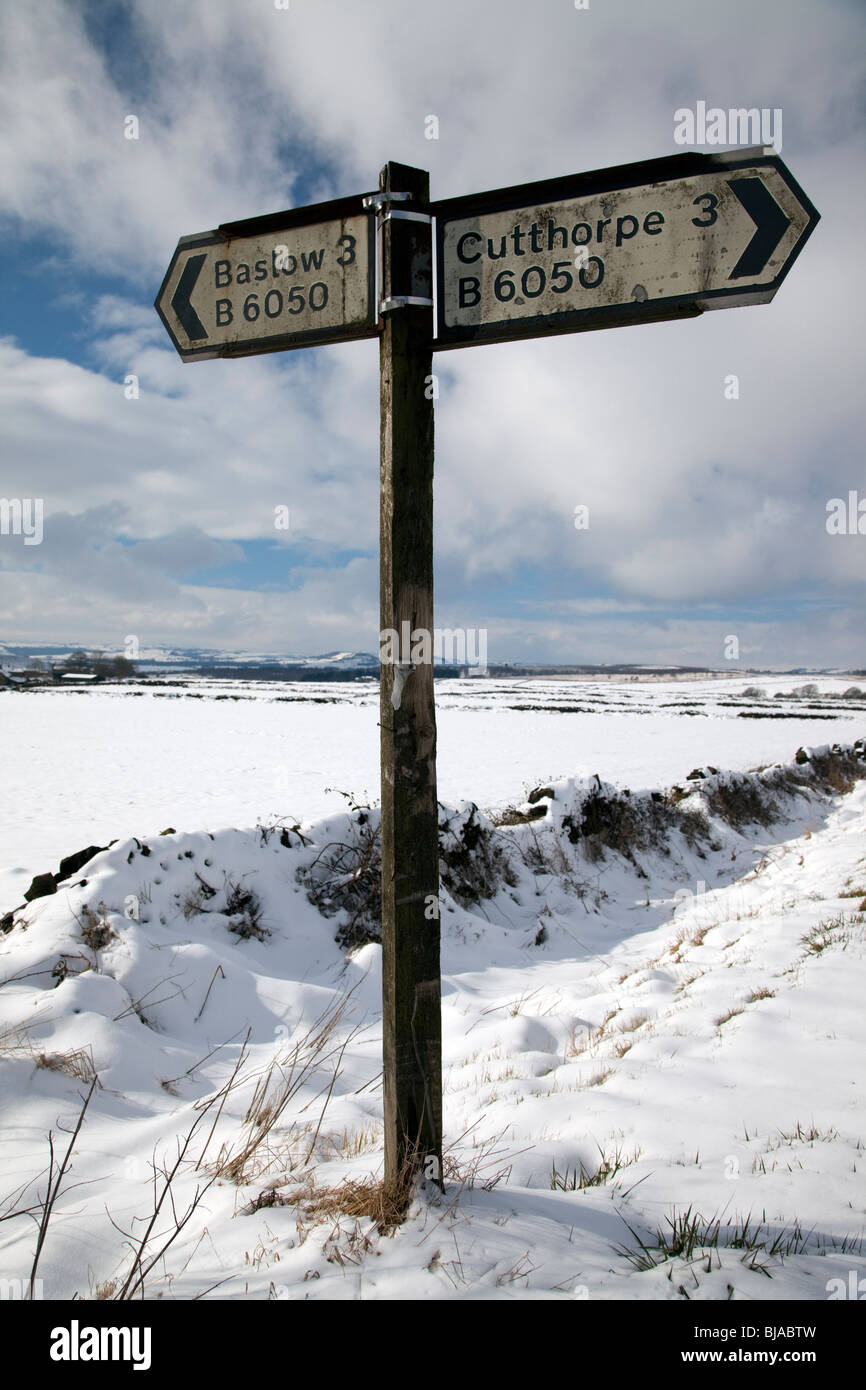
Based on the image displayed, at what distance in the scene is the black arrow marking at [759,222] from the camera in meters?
1.93

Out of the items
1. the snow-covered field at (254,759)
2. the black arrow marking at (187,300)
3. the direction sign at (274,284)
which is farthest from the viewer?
the snow-covered field at (254,759)

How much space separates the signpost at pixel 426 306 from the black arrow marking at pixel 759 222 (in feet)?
0.07

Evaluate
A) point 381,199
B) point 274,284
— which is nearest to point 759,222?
point 381,199

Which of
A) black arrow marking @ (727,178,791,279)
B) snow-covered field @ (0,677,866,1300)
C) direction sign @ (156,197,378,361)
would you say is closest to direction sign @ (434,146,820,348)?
black arrow marking @ (727,178,791,279)

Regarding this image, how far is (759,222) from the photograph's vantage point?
195 centimetres

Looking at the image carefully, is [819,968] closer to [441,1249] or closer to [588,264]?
[441,1249]

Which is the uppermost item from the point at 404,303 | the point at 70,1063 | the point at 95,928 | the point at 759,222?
the point at 759,222

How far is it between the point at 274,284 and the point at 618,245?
1121mm

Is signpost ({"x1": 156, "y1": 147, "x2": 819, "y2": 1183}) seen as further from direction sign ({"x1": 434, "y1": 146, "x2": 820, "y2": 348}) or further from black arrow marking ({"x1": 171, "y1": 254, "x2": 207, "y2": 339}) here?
black arrow marking ({"x1": 171, "y1": 254, "x2": 207, "y2": 339})

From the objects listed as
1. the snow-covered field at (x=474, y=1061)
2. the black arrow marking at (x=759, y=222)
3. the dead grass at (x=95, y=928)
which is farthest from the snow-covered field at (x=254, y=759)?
the black arrow marking at (x=759, y=222)

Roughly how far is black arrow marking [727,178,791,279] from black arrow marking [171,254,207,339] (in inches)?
67.9

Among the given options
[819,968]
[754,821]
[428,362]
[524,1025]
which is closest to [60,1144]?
[524,1025]

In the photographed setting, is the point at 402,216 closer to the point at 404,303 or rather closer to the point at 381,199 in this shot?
the point at 381,199

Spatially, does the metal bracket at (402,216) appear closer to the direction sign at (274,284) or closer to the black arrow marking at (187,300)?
the direction sign at (274,284)
